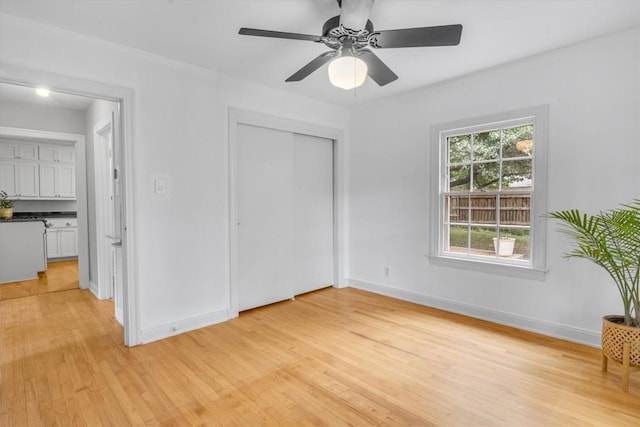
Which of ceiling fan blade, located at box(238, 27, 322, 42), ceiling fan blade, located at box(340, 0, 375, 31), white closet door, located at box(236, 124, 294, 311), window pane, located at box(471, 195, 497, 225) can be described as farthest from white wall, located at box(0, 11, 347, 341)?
window pane, located at box(471, 195, 497, 225)

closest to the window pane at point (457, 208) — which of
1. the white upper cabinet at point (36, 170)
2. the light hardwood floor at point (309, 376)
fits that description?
the light hardwood floor at point (309, 376)

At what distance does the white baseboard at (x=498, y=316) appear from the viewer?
2.79m

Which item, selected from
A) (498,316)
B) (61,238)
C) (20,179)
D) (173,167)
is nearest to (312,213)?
(173,167)

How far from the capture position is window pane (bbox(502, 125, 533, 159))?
10.2 feet

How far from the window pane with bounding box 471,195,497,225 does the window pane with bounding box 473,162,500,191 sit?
0.11 metres

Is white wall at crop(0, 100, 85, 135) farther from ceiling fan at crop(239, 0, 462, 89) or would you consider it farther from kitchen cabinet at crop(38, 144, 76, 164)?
ceiling fan at crop(239, 0, 462, 89)

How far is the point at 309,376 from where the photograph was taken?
231 centimetres

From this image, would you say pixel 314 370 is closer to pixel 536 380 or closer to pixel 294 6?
pixel 536 380

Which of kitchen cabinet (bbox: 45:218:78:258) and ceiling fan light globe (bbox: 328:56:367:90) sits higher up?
ceiling fan light globe (bbox: 328:56:367:90)

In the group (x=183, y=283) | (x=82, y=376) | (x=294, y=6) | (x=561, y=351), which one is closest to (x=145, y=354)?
(x=82, y=376)

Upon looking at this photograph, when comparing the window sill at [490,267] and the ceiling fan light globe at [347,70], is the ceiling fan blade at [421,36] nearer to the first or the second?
the ceiling fan light globe at [347,70]

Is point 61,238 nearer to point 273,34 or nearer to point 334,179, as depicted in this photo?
point 334,179

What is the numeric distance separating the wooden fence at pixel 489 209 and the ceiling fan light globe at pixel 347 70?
2.01 metres

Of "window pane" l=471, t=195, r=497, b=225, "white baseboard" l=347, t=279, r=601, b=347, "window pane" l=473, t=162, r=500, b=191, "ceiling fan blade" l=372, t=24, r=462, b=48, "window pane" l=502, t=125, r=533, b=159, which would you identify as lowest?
"white baseboard" l=347, t=279, r=601, b=347
